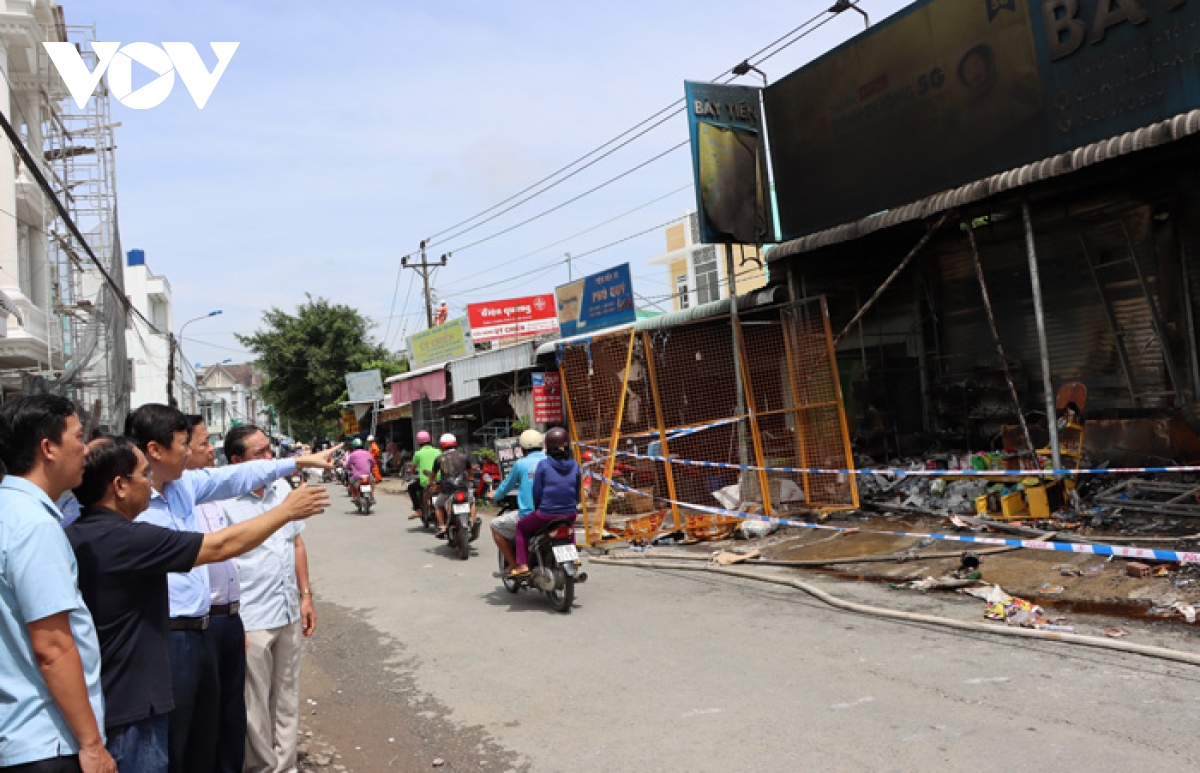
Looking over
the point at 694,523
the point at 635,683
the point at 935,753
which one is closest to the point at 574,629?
the point at 635,683

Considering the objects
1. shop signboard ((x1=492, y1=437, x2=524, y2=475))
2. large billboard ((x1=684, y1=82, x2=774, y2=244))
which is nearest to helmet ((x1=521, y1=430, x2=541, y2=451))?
large billboard ((x1=684, y1=82, x2=774, y2=244))

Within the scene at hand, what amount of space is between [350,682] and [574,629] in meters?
1.79

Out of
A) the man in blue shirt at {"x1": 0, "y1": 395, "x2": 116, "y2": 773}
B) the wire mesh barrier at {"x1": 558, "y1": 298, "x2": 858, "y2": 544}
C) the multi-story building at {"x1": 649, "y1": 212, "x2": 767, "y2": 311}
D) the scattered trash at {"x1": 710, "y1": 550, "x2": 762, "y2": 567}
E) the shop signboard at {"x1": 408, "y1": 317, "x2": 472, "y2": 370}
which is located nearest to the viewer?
the man in blue shirt at {"x1": 0, "y1": 395, "x2": 116, "y2": 773}

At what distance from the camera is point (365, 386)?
113 feet

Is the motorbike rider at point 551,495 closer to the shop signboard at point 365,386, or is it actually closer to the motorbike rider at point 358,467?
the motorbike rider at point 358,467

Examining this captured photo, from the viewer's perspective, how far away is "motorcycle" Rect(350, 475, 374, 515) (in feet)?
57.9

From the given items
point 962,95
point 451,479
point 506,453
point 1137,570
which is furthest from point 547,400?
point 1137,570

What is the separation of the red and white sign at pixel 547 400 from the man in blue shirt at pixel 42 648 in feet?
51.3

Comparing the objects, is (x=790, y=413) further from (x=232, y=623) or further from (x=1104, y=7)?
(x=232, y=623)

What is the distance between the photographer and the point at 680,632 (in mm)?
6539

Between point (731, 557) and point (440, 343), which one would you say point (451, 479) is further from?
point (440, 343)

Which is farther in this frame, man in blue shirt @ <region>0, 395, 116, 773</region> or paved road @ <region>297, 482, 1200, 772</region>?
paved road @ <region>297, 482, 1200, 772</region>

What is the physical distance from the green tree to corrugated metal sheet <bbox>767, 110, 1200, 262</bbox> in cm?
3082

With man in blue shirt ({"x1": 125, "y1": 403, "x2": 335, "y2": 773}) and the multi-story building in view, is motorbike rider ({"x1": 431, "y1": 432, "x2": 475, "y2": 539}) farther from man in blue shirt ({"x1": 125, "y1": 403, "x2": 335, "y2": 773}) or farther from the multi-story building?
the multi-story building
